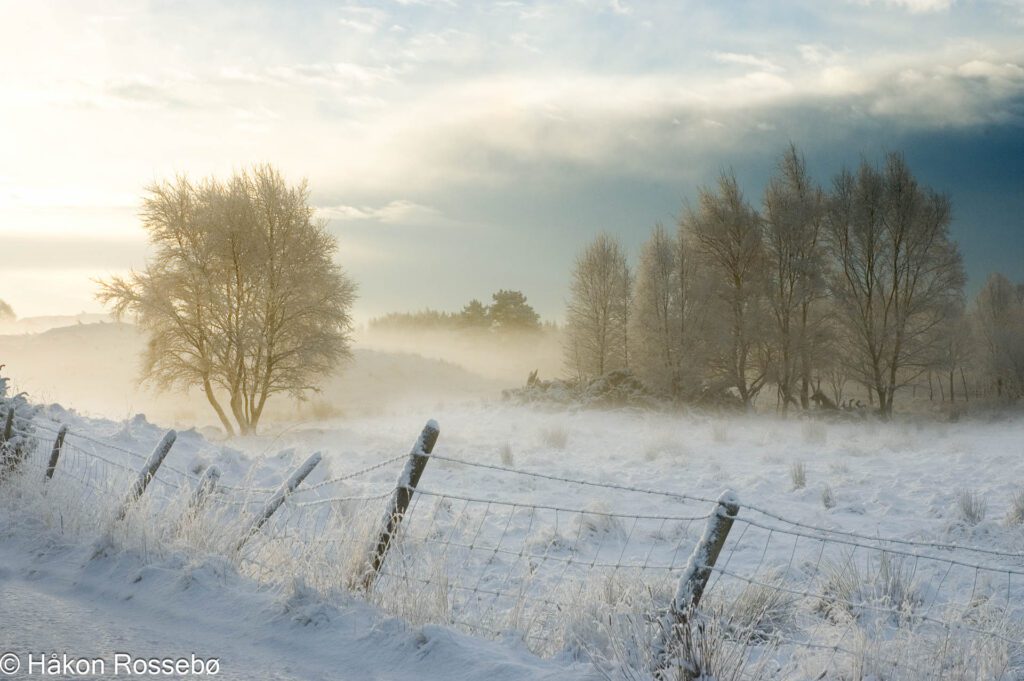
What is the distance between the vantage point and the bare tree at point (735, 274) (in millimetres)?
29578

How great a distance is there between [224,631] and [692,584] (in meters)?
3.03

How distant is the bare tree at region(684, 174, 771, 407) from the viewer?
97.0 feet

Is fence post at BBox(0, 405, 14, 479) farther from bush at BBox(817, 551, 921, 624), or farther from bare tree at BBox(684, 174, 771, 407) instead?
bare tree at BBox(684, 174, 771, 407)

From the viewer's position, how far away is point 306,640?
4.98 metres

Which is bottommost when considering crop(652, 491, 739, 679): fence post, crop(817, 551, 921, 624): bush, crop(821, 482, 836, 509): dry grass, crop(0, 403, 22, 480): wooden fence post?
crop(821, 482, 836, 509): dry grass

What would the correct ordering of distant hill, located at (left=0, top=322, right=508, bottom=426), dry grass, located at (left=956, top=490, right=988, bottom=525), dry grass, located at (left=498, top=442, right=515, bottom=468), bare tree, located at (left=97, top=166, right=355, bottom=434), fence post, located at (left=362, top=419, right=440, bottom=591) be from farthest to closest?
distant hill, located at (left=0, top=322, right=508, bottom=426) < bare tree, located at (left=97, top=166, right=355, bottom=434) < dry grass, located at (left=498, top=442, right=515, bottom=468) < dry grass, located at (left=956, top=490, right=988, bottom=525) < fence post, located at (left=362, top=419, right=440, bottom=591)

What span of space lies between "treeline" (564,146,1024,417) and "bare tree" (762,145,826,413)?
4 cm

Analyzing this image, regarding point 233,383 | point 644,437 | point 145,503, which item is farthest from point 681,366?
point 145,503

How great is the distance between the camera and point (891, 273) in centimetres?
2919

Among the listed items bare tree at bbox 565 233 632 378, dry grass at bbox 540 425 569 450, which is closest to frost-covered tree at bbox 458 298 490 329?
bare tree at bbox 565 233 632 378

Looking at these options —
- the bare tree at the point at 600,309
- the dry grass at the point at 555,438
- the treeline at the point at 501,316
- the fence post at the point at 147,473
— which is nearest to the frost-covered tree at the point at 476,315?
the treeline at the point at 501,316

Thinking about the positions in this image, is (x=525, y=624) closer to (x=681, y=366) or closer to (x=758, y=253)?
(x=681, y=366)


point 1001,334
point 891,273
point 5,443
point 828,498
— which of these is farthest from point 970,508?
point 1001,334

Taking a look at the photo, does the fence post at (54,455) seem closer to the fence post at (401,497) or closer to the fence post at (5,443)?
the fence post at (5,443)
